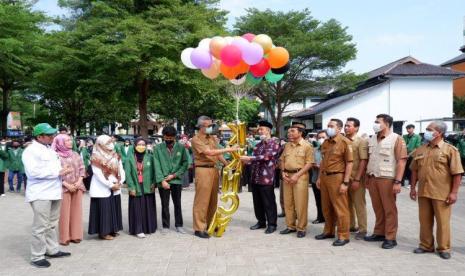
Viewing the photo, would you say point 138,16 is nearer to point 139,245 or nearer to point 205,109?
point 139,245

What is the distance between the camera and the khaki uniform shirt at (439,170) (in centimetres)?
567

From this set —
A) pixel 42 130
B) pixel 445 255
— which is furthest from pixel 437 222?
pixel 42 130

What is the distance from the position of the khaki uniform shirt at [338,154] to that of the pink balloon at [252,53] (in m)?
1.73

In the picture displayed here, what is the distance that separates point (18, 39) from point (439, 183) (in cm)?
1964

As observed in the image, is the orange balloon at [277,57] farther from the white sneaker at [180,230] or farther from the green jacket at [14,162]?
the green jacket at [14,162]

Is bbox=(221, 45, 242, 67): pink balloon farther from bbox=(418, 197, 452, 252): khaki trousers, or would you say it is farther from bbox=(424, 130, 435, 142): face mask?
bbox=(418, 197, 452, 252): khaki trousers

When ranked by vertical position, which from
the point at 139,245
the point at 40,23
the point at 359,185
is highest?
the point at 40,23

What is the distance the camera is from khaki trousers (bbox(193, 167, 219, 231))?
710 cm

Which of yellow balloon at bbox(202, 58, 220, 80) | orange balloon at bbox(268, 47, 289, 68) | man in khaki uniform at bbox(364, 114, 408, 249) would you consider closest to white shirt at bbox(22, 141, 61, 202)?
yellow balloon at bbox(202, 58, 220, 80)

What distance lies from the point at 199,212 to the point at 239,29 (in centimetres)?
2154

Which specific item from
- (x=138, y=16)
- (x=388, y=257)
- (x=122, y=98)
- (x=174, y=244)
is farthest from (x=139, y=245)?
(x=122, y=98)

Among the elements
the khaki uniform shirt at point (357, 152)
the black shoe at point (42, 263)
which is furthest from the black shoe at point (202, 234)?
the khaki uniform shirt at point (357, 152)

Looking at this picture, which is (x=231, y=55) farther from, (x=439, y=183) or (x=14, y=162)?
(x=14, y=162)

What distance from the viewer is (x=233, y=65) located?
6926mm
